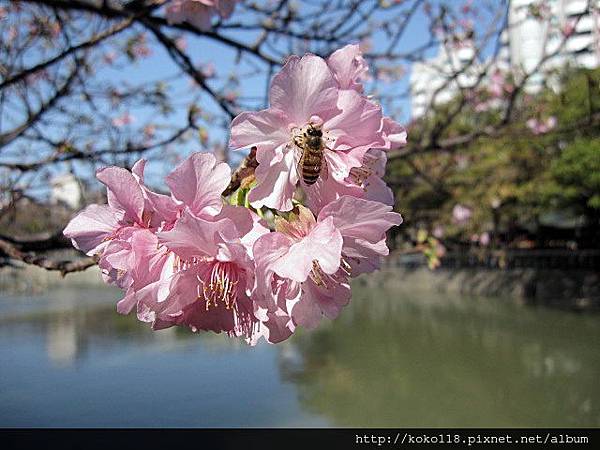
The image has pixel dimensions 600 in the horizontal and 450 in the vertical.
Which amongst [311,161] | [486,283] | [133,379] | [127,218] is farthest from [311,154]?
[486,283]

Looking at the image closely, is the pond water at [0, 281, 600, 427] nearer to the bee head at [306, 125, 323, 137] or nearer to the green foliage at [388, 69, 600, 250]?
the green foliage at [388, 69, 600, 250]

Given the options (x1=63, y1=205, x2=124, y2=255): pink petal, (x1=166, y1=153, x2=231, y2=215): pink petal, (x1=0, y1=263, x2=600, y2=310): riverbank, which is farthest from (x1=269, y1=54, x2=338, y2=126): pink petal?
(x1=0, y1=263, x2=600, y2=310): riverbank

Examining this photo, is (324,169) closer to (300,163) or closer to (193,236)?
(300,163)

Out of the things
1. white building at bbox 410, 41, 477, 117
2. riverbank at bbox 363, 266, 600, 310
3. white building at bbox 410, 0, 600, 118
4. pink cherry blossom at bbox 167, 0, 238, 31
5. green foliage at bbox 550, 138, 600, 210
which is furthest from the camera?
riverbank at bbox 363, 266, 600, 310

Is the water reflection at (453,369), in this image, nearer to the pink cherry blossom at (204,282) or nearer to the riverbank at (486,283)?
the riverbank at (486,283)

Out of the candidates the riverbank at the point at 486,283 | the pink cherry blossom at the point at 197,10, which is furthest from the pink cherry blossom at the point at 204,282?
the riverbank at the point at 486,283
